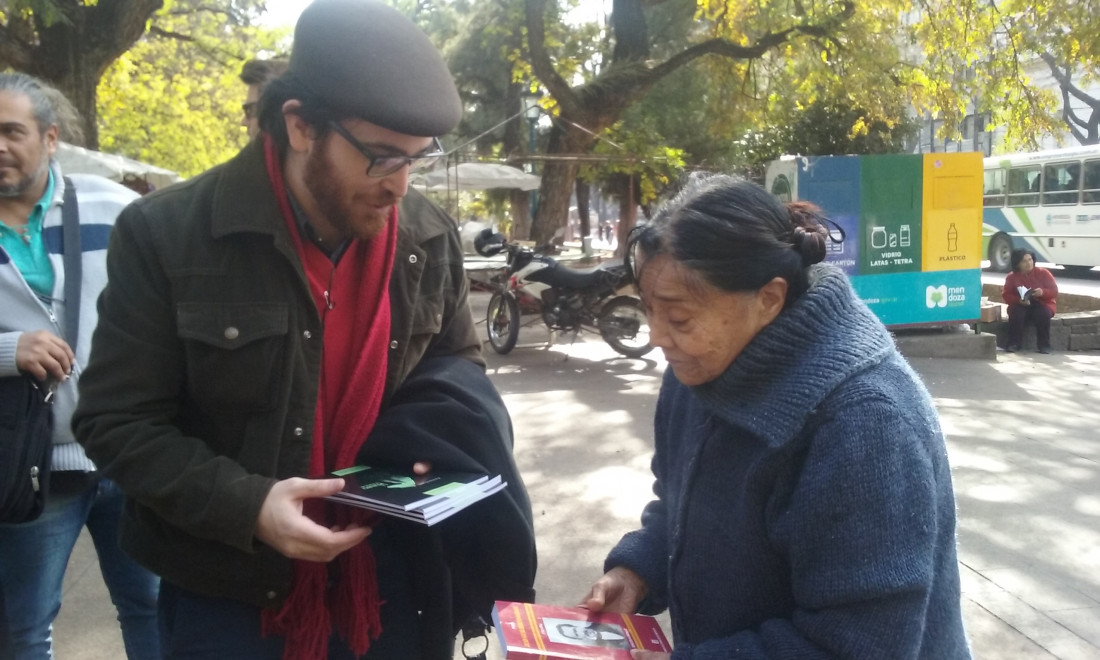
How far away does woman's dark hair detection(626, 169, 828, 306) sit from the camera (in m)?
Answer: 1.55

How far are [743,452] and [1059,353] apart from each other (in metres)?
11.3

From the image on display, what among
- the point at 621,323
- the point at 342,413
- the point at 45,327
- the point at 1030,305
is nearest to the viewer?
the point at 342,413

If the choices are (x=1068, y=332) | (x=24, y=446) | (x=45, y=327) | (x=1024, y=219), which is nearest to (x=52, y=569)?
(x=24, y=446)

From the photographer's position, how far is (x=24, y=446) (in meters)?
2.28

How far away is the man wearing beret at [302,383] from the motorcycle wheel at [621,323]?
750 centimetres

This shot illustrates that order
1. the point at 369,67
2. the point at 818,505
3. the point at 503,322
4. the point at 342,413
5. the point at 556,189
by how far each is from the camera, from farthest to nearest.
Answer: the point at 556,189 → the point at 503,322 → the point at 342,413 → the point at 369,67 → the point at 818,505

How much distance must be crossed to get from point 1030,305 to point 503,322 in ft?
20.5

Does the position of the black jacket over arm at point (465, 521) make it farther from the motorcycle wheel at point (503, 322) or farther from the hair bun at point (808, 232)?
the motorcycle wheel at point (503, 322)

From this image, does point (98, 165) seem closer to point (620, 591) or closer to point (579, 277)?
point (579, 277)

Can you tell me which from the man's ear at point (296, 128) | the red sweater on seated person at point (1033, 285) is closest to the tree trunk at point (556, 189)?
the red sweater on seated person at point (1033, 285)

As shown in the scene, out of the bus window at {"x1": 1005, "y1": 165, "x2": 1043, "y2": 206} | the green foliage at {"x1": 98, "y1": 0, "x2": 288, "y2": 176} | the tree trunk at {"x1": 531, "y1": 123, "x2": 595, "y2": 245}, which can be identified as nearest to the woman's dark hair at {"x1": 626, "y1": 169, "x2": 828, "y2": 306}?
the tree trunk at {"x1": 531, "y1": 123, "x2": 595, "y2": 245}

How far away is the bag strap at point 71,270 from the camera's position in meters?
2.48

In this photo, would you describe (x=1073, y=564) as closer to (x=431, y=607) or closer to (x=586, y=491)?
(x=586, y=491)

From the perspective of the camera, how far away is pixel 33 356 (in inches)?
90.3
